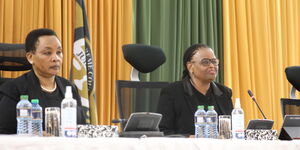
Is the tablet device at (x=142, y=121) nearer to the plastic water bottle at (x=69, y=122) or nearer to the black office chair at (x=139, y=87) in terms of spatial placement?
the plastic water bottle at (x=69, y=122)

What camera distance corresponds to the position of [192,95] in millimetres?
3557

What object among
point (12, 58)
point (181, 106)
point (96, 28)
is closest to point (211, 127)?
point (181, 106)

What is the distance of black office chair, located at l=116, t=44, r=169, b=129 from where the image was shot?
12.0 ft

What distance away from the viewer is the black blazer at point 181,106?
3.43 metres

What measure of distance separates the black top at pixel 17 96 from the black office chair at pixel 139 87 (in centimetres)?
73

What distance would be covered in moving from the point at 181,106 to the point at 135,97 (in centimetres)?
39

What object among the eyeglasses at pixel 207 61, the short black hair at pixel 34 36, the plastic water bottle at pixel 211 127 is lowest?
the plastic water bottle at pixel 211 127

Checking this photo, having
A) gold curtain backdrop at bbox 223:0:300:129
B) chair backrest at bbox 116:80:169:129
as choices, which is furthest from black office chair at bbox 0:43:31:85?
gold curtain backdrop at bbox 223:0:300:129

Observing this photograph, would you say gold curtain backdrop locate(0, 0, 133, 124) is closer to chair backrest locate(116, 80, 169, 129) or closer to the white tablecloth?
chair backrest locate(116, 80, 169, 129)

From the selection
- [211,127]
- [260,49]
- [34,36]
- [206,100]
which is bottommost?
[211,127]

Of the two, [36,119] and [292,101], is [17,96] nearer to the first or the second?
[36,119]

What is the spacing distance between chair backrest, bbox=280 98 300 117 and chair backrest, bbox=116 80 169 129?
38.2 inches

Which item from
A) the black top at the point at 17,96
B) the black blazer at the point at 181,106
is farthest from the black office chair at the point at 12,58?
the black blazer at the point at 181,106

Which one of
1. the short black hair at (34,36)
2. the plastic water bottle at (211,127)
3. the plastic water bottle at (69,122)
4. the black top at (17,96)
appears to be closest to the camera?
the plastic water bottle at (69,122)
